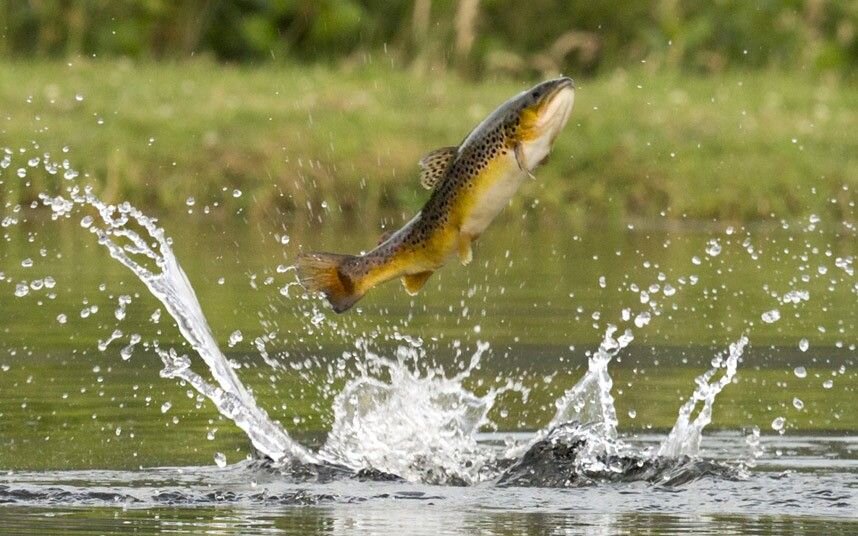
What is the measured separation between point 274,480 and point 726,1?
14278 millimetres

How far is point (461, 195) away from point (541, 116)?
321mm

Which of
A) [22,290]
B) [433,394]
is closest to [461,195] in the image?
[433,394]

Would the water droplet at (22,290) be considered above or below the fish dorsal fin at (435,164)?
above

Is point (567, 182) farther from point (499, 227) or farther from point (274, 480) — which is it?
point (274, 480)

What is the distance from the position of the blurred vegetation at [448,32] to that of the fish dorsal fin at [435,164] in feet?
41.9

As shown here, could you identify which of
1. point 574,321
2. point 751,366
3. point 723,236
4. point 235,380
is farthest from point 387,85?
point 235,380

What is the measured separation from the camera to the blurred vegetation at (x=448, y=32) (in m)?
19.4

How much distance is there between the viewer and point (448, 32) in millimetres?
19781

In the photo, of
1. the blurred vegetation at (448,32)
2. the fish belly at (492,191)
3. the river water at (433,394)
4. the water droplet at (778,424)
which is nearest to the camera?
the fish belly at (492,191)

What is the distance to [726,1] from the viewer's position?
20.3 metres

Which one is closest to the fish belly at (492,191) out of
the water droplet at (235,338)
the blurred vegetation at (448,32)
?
the water droplet at (235,338)

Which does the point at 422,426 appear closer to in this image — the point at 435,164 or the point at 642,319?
the point at 435,164

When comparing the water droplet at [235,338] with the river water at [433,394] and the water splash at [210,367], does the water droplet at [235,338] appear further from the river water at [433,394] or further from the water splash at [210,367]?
the water splash at [210,367]

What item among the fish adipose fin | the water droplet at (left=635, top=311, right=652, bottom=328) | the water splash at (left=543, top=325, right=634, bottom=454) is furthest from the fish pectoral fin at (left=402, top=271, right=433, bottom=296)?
the water droplet at (left=635, top=311, right=652, bottom=328)
